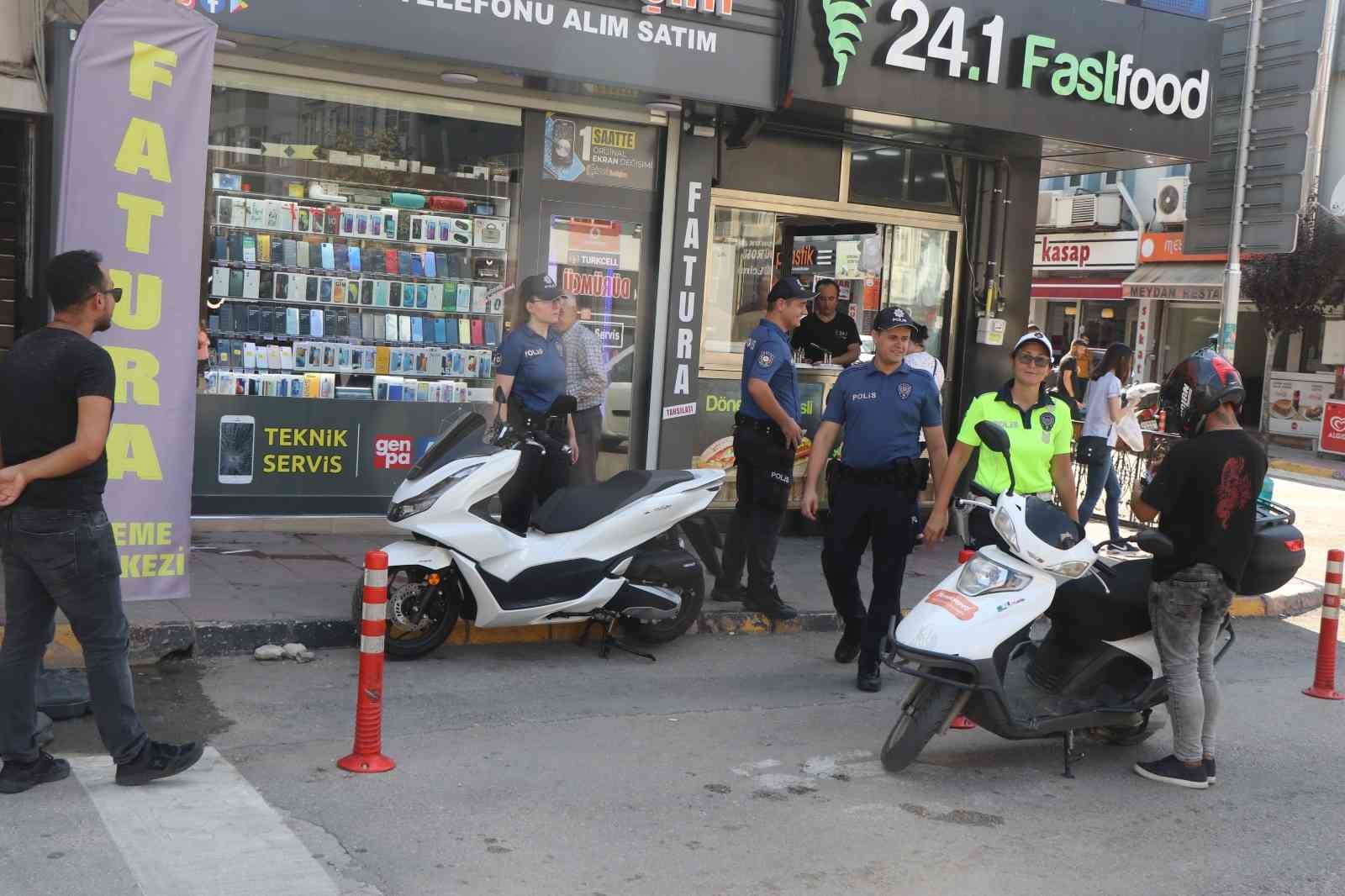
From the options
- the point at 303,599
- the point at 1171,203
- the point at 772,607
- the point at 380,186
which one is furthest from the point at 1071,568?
the point at 1171,203

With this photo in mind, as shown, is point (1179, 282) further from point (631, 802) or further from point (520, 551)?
point (631, 802)

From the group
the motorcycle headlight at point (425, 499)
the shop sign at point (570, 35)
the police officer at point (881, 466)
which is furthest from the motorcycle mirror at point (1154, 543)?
the shop sign at point (570, 35)

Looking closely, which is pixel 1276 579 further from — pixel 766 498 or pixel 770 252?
pixel 770 252

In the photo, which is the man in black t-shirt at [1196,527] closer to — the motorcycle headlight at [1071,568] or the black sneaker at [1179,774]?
the black sneaker at [1179,774]

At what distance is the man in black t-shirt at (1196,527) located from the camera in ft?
19.0

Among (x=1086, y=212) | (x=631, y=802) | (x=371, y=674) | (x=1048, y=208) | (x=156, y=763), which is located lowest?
(x=631, y=802)

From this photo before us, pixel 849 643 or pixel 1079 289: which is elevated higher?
pixel 1079 289

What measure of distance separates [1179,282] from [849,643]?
2376 centimetres

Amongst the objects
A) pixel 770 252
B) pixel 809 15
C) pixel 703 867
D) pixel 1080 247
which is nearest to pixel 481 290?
pixel 770 252

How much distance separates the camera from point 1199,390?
584cm

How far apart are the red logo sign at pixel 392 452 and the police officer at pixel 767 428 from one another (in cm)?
304

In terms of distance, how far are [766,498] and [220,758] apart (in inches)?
152

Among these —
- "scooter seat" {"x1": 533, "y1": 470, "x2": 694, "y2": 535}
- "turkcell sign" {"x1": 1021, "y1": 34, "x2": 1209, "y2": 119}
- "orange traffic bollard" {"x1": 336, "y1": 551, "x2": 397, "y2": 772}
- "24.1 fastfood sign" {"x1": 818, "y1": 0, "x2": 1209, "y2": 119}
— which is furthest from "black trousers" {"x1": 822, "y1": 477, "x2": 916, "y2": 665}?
"turkcell sign" {"x1": 1021, "y1": 34, "x2": 1209, "y2": 119}

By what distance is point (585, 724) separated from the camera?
633 cm
